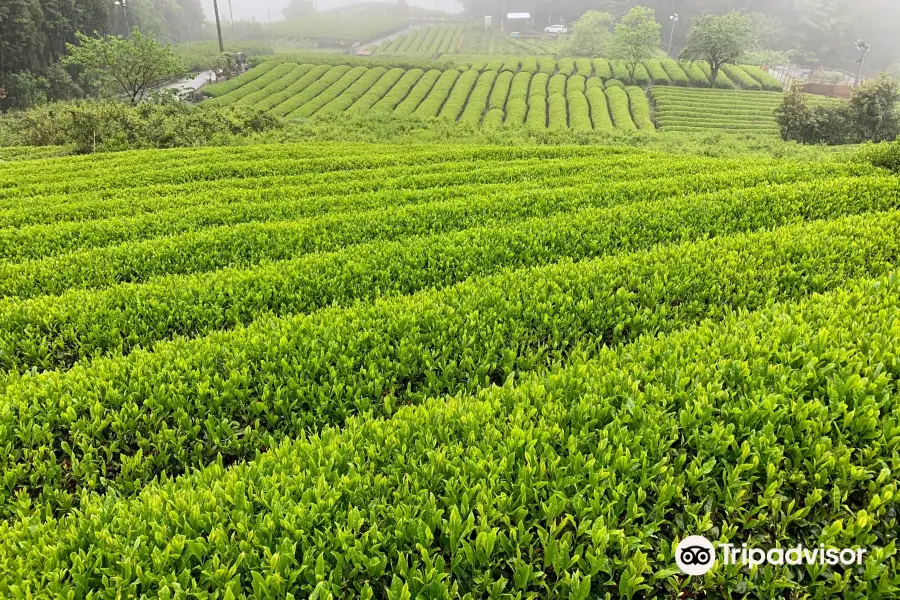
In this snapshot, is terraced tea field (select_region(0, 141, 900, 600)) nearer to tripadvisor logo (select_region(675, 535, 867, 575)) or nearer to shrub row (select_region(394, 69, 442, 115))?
tripadvisor logo (select_region(675, 535, 867, 575))

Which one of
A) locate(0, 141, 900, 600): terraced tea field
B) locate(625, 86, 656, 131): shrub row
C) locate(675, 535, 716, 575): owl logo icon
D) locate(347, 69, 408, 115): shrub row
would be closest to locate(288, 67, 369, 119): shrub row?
locate(347, 69, 408, 115): shrub row

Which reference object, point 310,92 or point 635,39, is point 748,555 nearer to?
point 310,92

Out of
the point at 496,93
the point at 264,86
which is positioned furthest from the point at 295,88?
the point at 496,93

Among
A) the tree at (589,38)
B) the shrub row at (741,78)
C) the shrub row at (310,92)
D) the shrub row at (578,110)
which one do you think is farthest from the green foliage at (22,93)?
the shrub row at (741,78)

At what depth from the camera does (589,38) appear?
8625 centimetres

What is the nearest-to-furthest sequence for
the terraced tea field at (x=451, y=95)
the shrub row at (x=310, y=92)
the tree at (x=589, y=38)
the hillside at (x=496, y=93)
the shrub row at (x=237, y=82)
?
the shrub row at (x=310, y=92)
the terraced tea field at (x=451, y=95)
the hillside at (x=496, y=93)
the shrub row at (x=237, y=82)
the tree at (x=589, y=38)

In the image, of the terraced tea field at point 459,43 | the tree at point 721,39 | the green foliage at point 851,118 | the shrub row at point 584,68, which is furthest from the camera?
the terraced tea field at point 459,43

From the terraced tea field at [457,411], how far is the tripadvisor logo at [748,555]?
2.3 inches

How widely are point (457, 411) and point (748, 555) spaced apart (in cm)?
186

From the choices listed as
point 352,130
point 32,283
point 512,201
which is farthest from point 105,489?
point 352,130

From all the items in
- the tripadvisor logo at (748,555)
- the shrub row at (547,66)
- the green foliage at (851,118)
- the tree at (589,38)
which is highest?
the tree at (589,38)

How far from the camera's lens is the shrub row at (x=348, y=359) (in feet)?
12.3

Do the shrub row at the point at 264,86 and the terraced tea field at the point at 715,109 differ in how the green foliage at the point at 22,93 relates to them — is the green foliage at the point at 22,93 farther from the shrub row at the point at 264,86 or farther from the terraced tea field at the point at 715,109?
the terraced tea field at the point at 715,109

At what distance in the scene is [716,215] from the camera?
8438 mm
